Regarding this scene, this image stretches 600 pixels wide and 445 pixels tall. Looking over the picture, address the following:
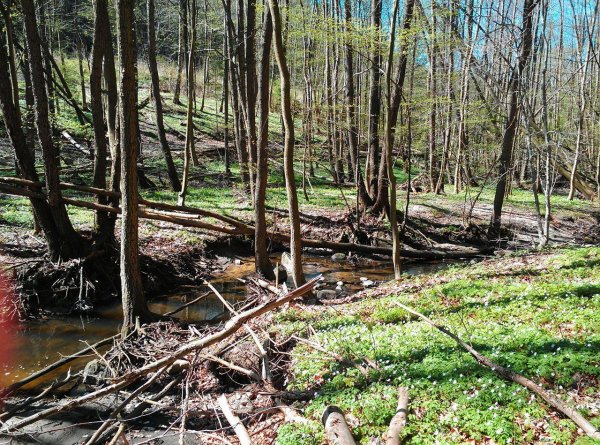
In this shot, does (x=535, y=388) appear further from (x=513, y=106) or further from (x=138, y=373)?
(x=513, y=106)

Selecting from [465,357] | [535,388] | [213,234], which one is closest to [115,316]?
[213,234]

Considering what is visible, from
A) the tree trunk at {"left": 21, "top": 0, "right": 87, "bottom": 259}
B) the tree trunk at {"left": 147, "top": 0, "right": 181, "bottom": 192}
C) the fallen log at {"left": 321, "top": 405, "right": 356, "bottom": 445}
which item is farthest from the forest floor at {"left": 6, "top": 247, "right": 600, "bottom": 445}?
the tree trunk at {"left": 147, "top": 0, "right": 181, "bottom": 192}

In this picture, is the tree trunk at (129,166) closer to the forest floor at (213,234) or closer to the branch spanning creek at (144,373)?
the branch spanning creek at (144,373)

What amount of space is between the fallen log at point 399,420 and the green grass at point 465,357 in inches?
3.1

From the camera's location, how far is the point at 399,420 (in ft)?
15.9

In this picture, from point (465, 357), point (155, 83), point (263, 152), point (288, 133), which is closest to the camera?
point (465, 357)

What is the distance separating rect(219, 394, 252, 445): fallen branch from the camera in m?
5.25

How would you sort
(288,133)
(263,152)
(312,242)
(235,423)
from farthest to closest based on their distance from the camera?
1. (312,242)
2. (263,152)
3. (288,133)
4. (235,423)

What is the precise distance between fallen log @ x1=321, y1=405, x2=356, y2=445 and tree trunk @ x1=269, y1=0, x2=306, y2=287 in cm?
521

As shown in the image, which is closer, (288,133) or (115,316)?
(288,133)

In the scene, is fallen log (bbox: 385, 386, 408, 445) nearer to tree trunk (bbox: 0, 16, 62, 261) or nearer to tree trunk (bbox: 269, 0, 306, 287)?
tree trunk (bbox: 269, 0, 306, 287)

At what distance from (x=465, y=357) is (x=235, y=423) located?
2975 millimetres

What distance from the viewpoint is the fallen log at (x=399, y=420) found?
4.58 m

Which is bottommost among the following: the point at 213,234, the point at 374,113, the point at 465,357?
the point at 213,234
